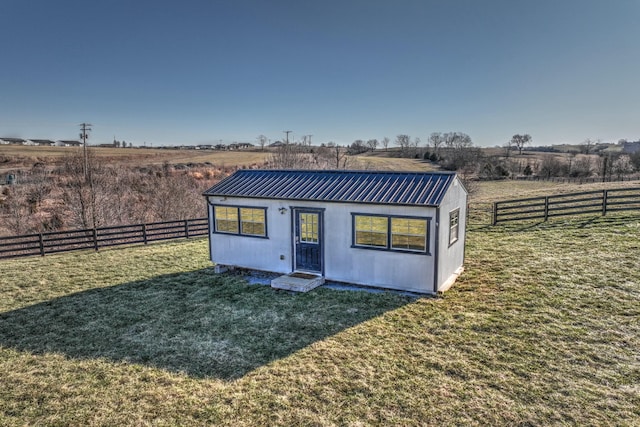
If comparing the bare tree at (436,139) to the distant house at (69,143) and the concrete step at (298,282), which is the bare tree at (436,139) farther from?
the concrete step at (298,282)

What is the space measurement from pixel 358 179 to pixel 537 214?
11.6 meters

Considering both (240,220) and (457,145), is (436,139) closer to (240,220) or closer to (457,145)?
(457,145)

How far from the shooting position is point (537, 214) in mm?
17562

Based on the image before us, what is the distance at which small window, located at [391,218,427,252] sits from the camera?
8.95 m

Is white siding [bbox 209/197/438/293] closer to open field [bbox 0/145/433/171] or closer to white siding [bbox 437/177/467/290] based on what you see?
white siding [bbox 437/177/467/290]

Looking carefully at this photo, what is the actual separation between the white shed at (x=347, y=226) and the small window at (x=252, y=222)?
0.10ft

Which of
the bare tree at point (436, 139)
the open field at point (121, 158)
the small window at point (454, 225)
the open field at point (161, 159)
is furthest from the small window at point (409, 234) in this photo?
the bare tree at point (436, 139)

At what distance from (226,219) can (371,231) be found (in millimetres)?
4739

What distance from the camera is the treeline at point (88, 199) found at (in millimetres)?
24625

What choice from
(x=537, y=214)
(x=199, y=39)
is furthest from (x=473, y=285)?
(x=199, y=39)

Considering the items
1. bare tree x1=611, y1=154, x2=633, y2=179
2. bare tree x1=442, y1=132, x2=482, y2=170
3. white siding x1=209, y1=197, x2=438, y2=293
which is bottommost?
white siding x1=209, y1=197, x2=438, y2=293

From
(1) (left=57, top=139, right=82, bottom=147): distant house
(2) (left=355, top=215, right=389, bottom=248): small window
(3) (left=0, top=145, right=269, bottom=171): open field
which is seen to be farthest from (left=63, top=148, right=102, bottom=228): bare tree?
(3) (left=0, top=145, right=269, bottom=171): open field

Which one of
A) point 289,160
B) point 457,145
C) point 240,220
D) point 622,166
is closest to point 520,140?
point 457,145

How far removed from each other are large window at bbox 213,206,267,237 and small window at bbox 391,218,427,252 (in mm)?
3886
